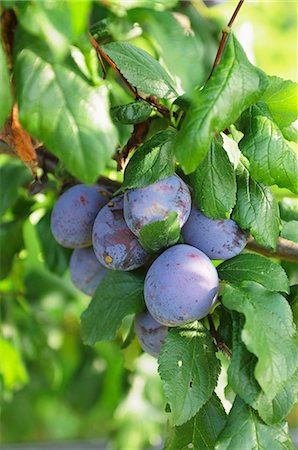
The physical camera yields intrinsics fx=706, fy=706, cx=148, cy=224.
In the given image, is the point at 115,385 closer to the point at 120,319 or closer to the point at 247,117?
the point at 120,319

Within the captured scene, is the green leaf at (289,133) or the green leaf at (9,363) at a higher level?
the green leaf at (289,133)

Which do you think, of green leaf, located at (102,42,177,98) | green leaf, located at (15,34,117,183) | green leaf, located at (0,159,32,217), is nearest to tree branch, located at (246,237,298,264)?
green leaf, located at (102,42,177,98)

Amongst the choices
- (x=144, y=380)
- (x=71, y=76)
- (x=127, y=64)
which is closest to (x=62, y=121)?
(x=71, y=76)

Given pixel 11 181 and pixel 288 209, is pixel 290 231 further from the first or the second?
pixel 11 181

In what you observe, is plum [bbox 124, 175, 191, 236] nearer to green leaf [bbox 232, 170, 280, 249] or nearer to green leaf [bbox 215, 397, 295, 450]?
green leaf [bbox 232, 170, 280, 249]

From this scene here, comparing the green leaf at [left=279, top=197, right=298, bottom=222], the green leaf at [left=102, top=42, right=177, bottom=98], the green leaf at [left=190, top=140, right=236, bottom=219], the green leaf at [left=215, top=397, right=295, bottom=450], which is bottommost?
the green leaf at [left=215, top=397, right=295, bottom=450]

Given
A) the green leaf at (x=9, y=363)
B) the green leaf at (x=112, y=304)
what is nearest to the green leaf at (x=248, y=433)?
the green leaf at (x=112, y=304)

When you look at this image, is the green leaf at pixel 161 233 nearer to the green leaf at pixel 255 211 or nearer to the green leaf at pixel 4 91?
the green leaf at pixel 255 211
